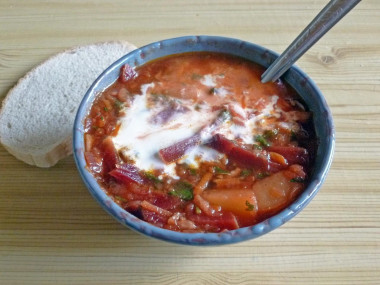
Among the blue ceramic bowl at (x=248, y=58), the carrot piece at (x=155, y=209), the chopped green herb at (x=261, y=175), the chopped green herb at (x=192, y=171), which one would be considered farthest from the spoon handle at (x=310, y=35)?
the carrot piece at (x=155, y=209)

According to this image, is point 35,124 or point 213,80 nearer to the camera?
point 213,80

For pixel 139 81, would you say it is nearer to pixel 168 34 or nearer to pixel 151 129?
pixel 151 129

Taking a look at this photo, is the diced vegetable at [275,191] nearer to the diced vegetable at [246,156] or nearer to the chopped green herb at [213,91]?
the diced vegetable at [246,156]

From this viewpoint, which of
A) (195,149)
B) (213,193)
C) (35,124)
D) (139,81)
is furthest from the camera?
(35,124)

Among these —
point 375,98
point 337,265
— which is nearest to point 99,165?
point 337,265

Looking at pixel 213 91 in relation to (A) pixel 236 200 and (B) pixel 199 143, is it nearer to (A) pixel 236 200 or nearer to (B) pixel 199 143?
(B) pixel 199 143

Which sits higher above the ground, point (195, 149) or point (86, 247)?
point (195, 149)
